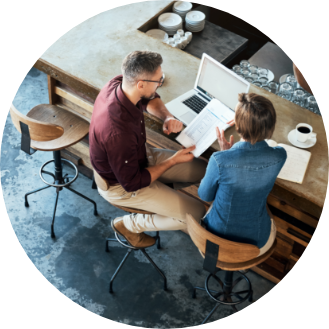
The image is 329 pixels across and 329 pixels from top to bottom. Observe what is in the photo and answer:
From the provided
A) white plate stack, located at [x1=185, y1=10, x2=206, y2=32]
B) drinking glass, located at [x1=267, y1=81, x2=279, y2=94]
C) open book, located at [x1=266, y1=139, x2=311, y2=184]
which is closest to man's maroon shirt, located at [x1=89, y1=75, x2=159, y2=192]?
open book, located at [x1=266, y1=139, x2=311, y2=184]

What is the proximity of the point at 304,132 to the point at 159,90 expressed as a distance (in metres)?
1.07

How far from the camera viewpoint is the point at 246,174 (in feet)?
7.10

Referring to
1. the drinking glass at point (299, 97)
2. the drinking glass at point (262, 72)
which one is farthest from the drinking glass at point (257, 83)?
the drinking glass at point (299, 97)

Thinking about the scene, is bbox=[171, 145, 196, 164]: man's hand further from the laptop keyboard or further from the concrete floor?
the concrete floor

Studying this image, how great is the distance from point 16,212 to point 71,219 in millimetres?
471

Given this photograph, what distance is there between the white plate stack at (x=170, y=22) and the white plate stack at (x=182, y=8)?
78 mm

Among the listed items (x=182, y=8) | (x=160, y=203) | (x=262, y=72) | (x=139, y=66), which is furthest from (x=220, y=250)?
(x=182, y=8)

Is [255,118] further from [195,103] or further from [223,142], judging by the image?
[195,103]

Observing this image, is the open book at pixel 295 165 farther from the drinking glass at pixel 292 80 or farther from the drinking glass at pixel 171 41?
the drinking glass at pixel 171 41

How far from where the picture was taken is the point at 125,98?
248 cm

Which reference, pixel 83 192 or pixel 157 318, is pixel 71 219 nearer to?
pixel 83 192

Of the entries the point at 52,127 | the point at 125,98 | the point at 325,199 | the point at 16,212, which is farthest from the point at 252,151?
the point at 16,212

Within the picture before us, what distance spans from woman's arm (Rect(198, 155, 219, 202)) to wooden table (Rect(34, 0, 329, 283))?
0.46m

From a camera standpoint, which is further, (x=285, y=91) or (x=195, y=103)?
(x=285, y=91)
